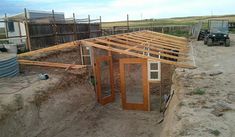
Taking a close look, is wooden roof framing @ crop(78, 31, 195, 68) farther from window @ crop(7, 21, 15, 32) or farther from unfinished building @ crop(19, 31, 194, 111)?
window @ crop(7, 21, 15, 32)

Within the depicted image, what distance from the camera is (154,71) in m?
11.2

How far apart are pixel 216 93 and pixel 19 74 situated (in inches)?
351

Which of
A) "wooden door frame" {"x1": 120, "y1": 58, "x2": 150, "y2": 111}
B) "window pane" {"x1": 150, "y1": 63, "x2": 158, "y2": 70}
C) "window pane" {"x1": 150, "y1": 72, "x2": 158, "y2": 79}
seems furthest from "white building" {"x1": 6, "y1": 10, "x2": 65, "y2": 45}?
"window pane" {"x1": 150, "y1": 72, "x2": 158, "y2": 79}

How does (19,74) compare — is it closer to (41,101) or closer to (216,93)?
(41,101)

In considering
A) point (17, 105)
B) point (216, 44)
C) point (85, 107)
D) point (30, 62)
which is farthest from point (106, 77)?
point (216, 44)

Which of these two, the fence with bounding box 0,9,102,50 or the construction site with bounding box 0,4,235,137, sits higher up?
the fence with bounding box 0,9,102,50

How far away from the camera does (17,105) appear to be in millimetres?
7707

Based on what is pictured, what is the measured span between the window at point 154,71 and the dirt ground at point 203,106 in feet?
3.80

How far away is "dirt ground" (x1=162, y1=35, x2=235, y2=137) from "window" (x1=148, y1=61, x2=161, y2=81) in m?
1.16

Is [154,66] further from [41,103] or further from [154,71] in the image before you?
[41,103]

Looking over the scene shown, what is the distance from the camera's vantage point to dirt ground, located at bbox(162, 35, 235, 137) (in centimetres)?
Result: 529

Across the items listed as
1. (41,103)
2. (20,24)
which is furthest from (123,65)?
(20,24)

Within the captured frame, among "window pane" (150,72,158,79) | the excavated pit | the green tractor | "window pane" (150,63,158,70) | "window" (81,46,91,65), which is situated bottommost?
the excavated pit

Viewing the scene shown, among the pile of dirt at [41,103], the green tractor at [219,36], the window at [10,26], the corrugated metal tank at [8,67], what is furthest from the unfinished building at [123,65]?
the green tractor at [219,36]
